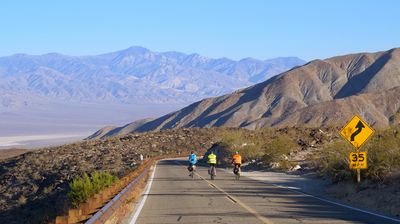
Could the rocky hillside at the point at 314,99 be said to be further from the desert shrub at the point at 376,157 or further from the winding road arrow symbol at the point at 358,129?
the winding road arrow symbol at the point at 358,129

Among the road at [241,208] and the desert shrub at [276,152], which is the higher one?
the desert shrub at [276,152]

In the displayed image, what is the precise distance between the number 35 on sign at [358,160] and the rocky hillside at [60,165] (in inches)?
387

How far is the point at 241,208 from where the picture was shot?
748 inches

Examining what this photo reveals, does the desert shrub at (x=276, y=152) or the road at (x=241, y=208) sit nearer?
the road at (x=241, y=208)

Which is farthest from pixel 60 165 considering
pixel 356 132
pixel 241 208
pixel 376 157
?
pixel 241 208

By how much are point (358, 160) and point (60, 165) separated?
38.7m

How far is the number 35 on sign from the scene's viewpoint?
22.4 m

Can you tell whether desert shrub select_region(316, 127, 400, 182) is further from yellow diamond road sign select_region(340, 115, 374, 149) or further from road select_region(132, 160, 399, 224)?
road select_region(132, 160, 399, 224)

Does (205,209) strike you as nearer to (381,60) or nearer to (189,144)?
(189,144)

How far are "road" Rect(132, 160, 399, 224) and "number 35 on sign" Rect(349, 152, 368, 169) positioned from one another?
1.81 meters

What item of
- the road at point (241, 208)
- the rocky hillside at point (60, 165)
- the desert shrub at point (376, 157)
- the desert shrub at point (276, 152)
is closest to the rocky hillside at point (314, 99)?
the rocky hillside at point (60, 165)

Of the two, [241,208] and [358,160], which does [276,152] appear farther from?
[241,208]

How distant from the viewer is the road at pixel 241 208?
53.9ft

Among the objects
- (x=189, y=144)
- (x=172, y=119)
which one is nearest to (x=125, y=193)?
(x=189, y=144)
